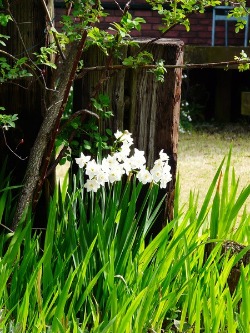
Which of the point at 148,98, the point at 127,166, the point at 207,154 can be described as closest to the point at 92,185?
the point at 127,166

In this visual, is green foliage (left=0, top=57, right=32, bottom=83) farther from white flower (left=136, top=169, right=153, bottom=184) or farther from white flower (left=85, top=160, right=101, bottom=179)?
white flower (left=136, top=169, right=153, bottom=184)

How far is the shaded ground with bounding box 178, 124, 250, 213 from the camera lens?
5.63m

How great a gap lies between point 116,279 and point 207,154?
14.1ft

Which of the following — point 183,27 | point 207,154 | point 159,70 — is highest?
point 183,27

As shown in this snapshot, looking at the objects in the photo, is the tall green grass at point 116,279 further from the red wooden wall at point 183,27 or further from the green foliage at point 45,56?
the red wooden wall at point 183,27

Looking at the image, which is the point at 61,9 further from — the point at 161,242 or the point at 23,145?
the point at 161,242

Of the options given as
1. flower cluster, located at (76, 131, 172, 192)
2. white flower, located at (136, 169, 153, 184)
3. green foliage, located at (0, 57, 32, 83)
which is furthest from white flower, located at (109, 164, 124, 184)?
green foliage, located at (0, 57, 32, 83)

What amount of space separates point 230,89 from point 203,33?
5.22 ft

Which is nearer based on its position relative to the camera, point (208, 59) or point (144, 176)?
point (144, 176)

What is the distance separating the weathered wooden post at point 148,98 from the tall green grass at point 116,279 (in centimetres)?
30

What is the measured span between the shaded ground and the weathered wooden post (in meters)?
2.16

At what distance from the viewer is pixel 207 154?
21.9ft

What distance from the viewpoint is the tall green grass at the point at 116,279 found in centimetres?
223

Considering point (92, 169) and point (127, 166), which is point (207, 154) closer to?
point (127, 166)
